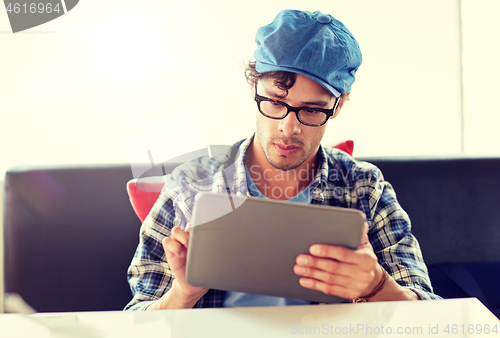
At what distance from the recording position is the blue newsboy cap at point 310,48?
82 centimetres

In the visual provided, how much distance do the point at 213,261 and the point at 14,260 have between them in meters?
0.76

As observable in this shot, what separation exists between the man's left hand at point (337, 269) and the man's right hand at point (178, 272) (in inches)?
7.8

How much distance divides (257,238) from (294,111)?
1.34ft

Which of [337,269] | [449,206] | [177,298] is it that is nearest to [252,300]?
[177,298]

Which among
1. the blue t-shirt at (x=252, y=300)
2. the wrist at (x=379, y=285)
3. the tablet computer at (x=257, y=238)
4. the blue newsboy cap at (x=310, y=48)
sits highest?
the blue newsboy cap at (x=310, y=48)

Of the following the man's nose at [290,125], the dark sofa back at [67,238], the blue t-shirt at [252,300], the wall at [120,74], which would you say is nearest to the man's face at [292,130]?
the man's nose at [290,125]

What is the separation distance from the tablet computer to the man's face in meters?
0.40

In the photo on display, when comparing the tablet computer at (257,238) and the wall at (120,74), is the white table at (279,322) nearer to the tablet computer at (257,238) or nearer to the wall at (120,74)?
the tablet computer at (257,238)

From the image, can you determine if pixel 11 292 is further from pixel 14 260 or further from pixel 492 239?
pixel 492 239

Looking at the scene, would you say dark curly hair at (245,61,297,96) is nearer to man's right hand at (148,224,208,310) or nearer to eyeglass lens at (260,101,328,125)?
eyeglass lens at (260,101,328,125)

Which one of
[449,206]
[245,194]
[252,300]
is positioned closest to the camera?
[252,300]

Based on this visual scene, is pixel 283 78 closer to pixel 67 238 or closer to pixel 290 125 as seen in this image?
pixel 290 125

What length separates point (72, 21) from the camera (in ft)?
1.71

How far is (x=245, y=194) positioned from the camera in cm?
91
